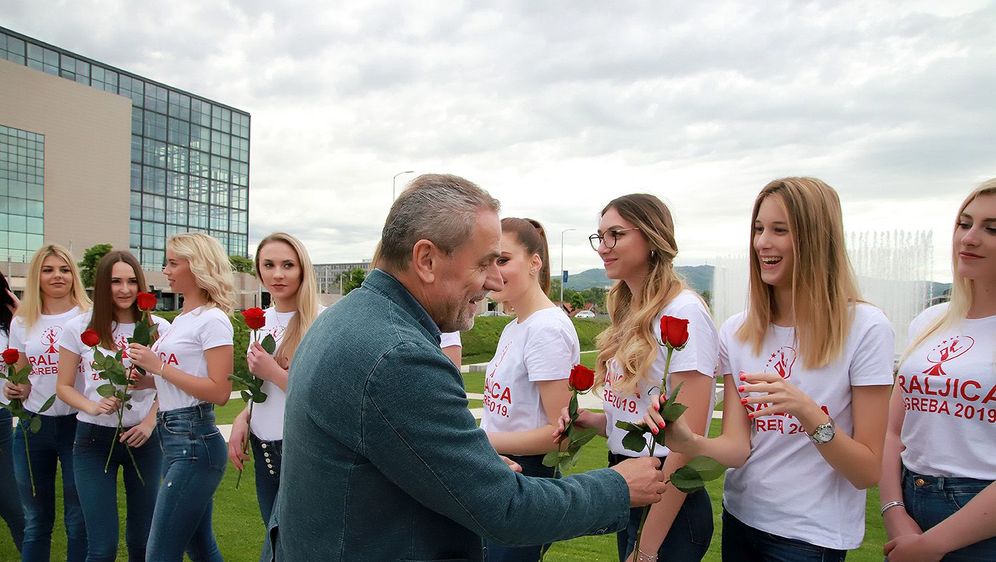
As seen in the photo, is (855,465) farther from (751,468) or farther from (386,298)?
(386,298)

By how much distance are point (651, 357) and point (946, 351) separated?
1062 mm

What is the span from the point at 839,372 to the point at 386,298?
1530 millimetres

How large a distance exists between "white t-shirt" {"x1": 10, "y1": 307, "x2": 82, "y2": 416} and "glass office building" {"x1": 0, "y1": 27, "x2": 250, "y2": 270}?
57.3 metres

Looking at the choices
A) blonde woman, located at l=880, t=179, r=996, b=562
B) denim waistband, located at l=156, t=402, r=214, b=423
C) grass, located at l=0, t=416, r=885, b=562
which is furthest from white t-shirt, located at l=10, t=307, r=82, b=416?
blonde woman, located at l=880, t=179, r=996, b=562

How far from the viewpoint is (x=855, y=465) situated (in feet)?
7.11

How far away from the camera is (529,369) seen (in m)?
3.13

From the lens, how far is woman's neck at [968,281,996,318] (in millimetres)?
2492

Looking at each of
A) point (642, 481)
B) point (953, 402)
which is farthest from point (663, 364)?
point (953, 402)

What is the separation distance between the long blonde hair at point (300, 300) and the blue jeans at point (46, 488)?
1.83m

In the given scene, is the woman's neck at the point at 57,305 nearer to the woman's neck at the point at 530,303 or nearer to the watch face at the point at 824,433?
the woman's neck at the point at 530,303

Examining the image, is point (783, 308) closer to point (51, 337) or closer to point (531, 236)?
point (531, 236)

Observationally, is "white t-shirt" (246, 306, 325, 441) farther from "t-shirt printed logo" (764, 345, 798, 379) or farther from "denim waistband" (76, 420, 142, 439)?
"t-shirt printed logo" (764, 345, 798, 379)

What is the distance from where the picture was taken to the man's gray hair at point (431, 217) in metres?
1.82

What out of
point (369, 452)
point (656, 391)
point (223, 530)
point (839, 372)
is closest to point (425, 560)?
point (369, 452)
